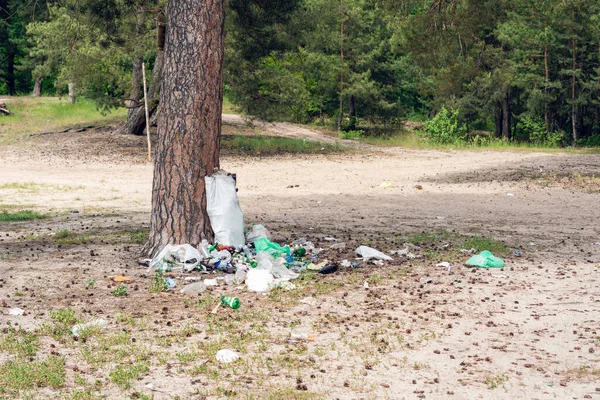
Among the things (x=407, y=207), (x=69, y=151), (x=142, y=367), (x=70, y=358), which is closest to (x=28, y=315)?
(x=70, y=358)

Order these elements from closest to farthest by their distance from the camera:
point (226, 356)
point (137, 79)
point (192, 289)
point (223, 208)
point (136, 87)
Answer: point (226, 356) < point (192, 289) < point (223, 208) < point (136, 87) < point (137, 79)

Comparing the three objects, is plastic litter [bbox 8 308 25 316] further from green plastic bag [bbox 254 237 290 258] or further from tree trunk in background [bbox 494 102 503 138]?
tree trunk in background [bbox 494 102 503 138]

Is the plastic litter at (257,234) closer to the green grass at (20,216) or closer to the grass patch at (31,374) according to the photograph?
the grass patch at (31,374)

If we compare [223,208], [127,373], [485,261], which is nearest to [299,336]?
[127,373]

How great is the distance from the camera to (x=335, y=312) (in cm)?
705

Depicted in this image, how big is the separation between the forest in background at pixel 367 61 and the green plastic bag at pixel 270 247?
21.1 ft

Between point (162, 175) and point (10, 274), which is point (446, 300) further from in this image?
point (10, 274)

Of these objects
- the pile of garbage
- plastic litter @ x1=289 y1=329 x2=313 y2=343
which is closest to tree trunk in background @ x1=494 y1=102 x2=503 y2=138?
the pile of garbage

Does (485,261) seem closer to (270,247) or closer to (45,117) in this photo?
(270,247)

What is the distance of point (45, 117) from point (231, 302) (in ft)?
93.8

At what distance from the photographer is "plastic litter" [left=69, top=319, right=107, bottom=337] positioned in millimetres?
6281

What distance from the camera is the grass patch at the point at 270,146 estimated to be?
2563 centimetres

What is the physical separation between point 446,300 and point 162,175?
332 cm

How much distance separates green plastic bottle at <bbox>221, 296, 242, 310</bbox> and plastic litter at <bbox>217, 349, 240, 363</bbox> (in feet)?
4.28
